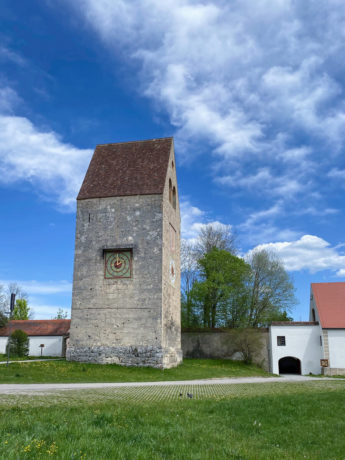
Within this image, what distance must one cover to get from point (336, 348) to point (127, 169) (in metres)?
17.4

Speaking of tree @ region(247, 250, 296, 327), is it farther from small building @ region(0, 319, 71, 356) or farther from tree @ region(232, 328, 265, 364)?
small building @ region(0, 319, 71, 356)

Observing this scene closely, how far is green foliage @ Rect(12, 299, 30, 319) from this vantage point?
2125 inches

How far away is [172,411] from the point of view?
7836 millimetres

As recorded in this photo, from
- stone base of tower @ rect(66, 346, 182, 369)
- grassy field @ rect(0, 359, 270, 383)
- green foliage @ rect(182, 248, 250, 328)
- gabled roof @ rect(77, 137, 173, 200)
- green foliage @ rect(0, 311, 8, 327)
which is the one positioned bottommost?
grassy field @ rect(0, 359, 270, 383)

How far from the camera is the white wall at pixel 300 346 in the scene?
28.3 metres

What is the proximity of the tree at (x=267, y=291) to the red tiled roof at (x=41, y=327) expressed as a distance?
17459 millimetres

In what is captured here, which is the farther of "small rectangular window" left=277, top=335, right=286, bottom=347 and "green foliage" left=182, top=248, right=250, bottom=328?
"green foliage" left=182, top=248, right=250, bottom=328

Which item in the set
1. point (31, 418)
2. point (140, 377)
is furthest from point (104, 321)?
point (31, 418)

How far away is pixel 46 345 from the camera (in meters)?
38.9

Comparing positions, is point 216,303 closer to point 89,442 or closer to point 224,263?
point 224,263

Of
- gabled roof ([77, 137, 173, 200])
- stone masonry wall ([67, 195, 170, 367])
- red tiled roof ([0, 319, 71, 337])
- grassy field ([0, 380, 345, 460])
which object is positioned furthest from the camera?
red tiled roof ([0, 319, 71, 337])

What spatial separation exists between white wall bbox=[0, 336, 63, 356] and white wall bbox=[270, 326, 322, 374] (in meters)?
19.8

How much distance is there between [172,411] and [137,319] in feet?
49.9

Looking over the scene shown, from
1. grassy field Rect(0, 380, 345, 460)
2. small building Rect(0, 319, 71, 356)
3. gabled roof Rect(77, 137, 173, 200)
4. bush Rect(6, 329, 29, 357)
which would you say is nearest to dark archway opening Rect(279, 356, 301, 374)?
gabled roof Rect(77, 137, 173, 200)
